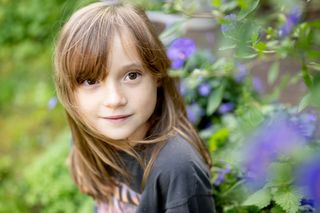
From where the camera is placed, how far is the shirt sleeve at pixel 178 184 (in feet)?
4.35

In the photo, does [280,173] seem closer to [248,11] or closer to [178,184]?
[178,184]

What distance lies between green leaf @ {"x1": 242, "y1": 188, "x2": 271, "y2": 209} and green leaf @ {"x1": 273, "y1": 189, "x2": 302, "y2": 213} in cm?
2

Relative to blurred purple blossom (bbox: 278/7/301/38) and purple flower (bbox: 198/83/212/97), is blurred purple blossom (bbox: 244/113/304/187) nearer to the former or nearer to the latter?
blurred purple blossom (bbox: 278/7/301/38)

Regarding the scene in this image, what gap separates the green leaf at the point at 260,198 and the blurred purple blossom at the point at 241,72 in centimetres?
76

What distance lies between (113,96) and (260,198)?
0.42m

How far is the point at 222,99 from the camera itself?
2195 millimetres

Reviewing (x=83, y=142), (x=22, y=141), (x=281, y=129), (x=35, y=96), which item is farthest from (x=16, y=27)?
(x=281, y=129)

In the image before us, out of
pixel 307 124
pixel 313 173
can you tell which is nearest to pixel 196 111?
pixel 307 124

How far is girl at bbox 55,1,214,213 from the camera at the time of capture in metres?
1.29

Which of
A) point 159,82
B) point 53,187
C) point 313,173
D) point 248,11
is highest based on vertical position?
point 248,11

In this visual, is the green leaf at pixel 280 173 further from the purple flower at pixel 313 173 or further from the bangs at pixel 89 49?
the bangs at pixel 89 49

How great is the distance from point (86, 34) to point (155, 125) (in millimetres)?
331

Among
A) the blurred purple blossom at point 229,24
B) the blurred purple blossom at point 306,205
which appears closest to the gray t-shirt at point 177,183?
the blurred purple blossom at point 306,205

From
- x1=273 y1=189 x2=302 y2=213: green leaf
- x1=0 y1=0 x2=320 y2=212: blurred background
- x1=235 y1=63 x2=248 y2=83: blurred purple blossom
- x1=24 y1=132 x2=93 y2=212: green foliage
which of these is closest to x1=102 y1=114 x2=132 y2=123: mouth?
x1=0 y1=0 x2=320 y2=212: blurred background
